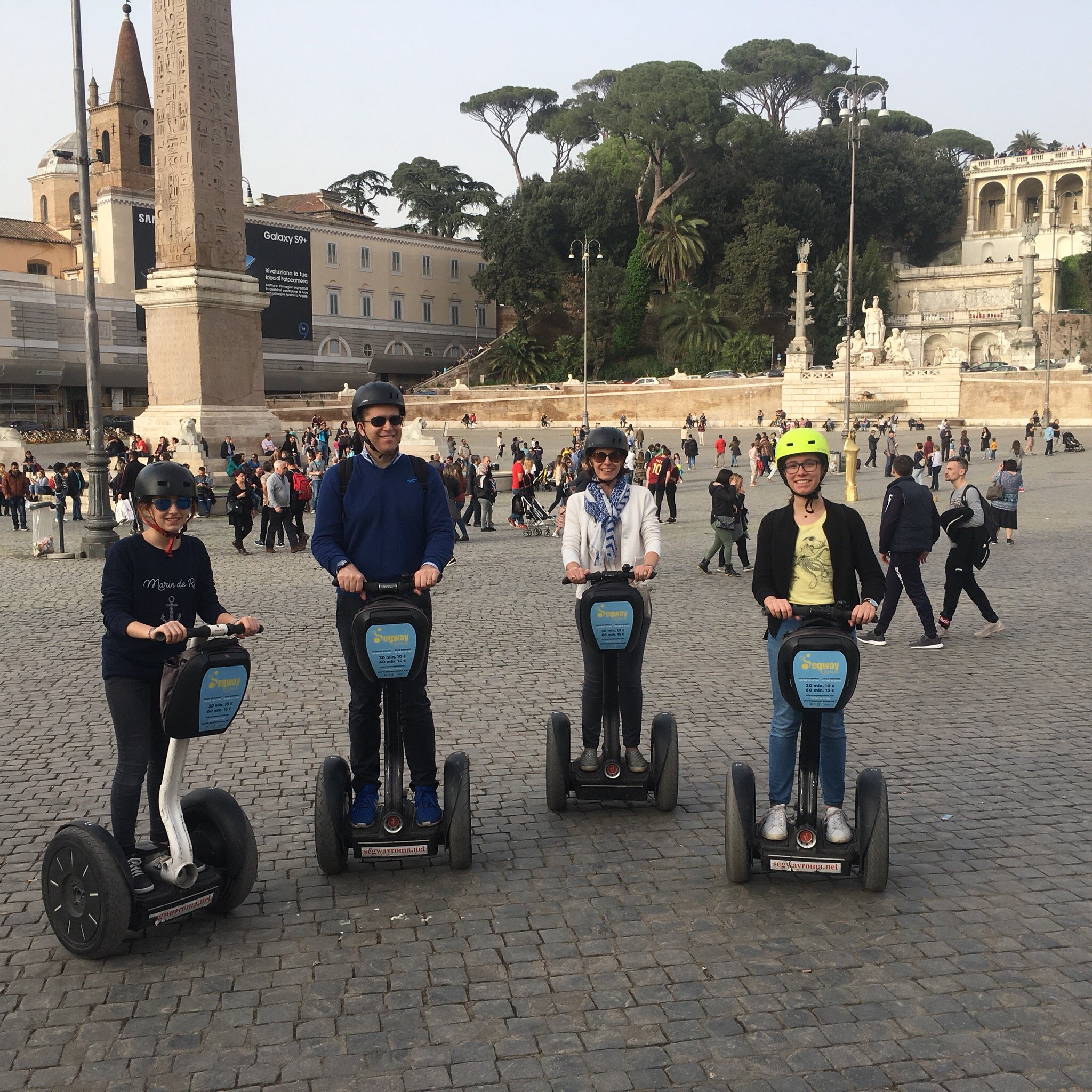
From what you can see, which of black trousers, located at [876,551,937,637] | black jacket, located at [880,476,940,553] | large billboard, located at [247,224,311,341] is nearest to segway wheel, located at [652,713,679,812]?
black trousers, located at [876,551,937,637]

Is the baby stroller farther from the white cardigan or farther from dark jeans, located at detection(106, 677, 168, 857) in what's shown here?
dark jeans, located at detection(106, 677, 168, 857)

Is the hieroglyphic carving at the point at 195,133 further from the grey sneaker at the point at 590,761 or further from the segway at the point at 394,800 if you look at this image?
the segway at the point at 394,800

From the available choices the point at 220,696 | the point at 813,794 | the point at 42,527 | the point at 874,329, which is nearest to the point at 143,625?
the point at 220,696

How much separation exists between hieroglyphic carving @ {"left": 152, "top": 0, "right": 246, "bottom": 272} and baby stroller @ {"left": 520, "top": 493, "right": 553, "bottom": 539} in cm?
990

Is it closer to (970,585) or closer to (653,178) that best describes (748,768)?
(970,585)

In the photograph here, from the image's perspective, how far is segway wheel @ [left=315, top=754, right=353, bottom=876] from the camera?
4438 mm

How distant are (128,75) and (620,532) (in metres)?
67.8

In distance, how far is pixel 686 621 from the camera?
1068cm

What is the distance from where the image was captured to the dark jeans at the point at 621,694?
5.10 metres

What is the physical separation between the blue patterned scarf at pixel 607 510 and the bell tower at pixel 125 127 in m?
62.6

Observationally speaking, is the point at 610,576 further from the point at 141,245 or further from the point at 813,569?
the point at 141,245

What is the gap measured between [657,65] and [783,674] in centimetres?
7385

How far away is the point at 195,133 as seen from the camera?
23.8m

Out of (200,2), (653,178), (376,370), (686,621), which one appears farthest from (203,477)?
(653,178)
